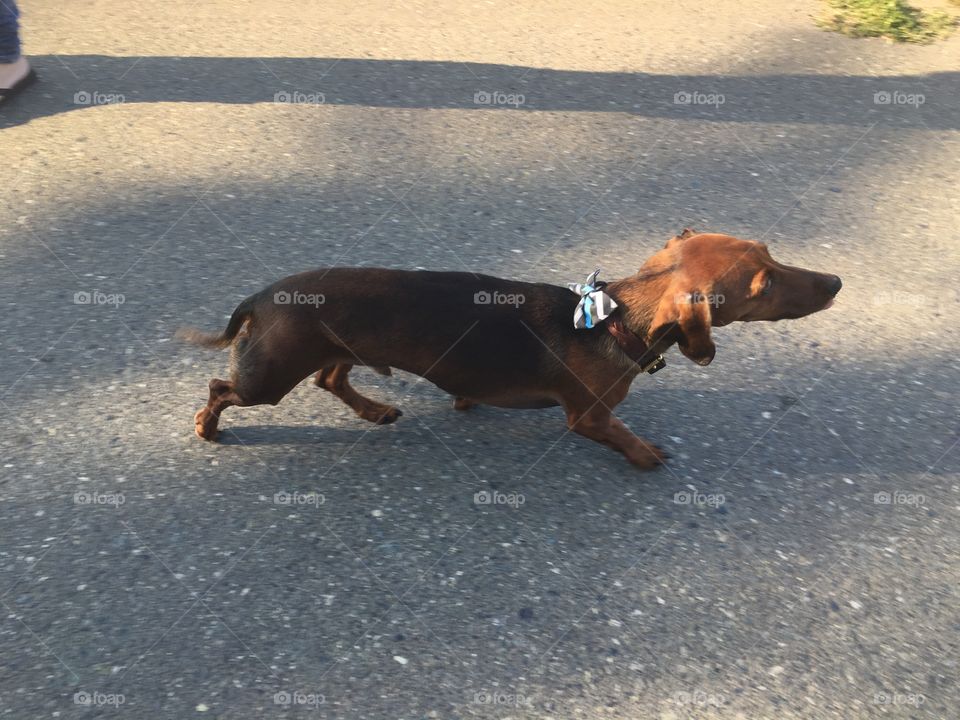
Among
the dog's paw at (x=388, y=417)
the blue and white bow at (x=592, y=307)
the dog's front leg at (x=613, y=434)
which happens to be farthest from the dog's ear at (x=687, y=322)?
the dog's paw at (x=388, y=417)

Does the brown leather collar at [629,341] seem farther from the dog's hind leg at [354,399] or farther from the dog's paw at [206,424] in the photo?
the dog's paw at [206,424]

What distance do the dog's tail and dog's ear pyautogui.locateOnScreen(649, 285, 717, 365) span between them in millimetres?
1444

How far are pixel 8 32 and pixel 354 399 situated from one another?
142 inches

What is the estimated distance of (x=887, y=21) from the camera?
7.58 m

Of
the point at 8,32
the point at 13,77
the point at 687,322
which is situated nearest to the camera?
the point at 687,322

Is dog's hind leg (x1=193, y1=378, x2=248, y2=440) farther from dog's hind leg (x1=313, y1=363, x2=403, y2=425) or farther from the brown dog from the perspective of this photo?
dog's hind leg (x1=313, y1=363, x2=403, y2=425)

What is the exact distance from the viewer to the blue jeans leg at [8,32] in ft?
19.1

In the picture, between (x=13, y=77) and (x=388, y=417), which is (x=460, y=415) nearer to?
(x=388, y=417)

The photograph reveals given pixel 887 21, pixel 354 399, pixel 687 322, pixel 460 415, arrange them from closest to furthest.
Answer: pixel 687 322 < pixel 354 399 < pixel 460 415 < pixel 887 21

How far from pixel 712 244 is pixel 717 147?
2.82 metres

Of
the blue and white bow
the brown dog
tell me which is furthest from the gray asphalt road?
the blue and white bow

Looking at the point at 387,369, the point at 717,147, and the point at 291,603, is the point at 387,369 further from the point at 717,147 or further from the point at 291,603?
the point at 717,147

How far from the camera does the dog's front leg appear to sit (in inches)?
145

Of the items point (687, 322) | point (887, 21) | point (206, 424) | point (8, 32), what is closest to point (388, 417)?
point (206, 424)
